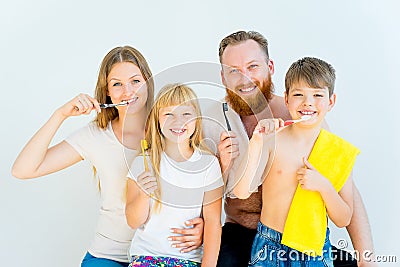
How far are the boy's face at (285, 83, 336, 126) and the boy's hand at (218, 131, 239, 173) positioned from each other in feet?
0.63

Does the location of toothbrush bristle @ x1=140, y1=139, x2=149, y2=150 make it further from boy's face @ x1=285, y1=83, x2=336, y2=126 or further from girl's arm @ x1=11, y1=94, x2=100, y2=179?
boy's face @ x1=285, y1=83, x2=336, y2=126

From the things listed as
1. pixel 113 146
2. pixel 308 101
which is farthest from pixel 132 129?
pixel 308 101

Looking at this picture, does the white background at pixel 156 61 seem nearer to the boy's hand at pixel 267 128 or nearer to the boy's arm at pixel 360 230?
→ the boy's arm at pixel 360 230

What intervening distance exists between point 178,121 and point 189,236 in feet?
1.06

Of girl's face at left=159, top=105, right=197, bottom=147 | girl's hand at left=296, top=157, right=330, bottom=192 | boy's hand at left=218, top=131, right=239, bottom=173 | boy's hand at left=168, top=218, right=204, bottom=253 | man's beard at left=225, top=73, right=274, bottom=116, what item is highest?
man's beard at left=225, top=73, right=274, bottom=116

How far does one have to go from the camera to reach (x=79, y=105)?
5.93 feet

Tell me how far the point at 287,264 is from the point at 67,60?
134 cm

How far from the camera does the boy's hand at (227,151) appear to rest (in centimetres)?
181

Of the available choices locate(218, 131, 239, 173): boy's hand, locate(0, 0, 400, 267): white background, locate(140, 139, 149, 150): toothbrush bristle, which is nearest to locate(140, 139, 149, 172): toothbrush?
locate(140, 139, 149, 150): toothbrush bristle

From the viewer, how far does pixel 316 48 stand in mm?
2619

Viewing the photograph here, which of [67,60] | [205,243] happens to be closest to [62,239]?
[67,60]

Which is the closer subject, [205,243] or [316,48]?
[205,243]

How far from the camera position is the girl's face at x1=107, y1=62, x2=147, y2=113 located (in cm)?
190

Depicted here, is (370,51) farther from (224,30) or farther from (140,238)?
(140,238)
